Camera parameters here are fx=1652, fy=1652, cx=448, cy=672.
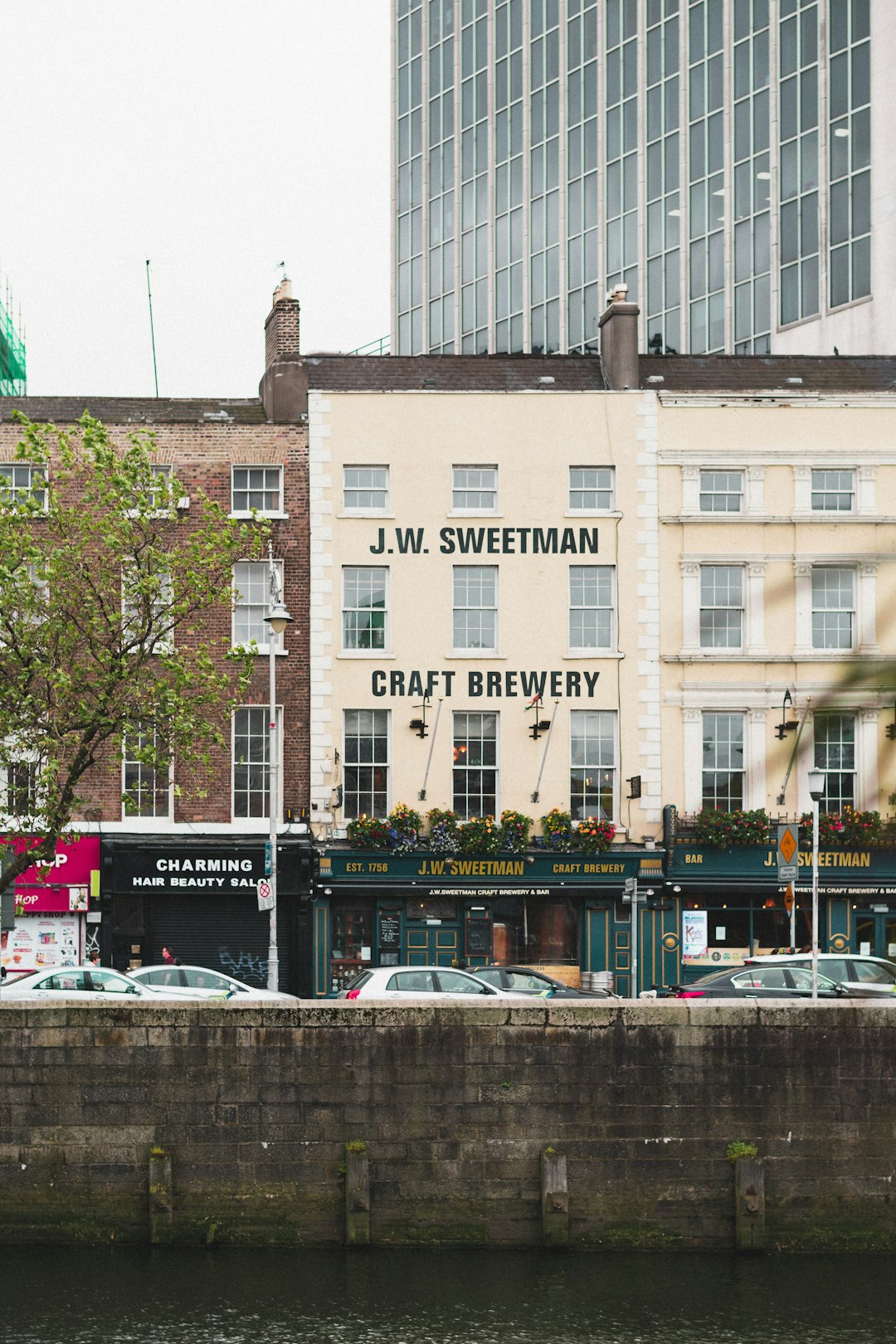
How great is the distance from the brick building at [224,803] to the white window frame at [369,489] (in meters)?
0.99

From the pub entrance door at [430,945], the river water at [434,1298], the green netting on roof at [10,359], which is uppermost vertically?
the green netting on roof at [10,359]

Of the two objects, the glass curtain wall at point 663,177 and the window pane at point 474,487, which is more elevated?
the glass curtain wall at point 663,177

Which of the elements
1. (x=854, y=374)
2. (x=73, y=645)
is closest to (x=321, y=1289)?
(x=73, y=645)

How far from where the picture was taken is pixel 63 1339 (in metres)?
17.0

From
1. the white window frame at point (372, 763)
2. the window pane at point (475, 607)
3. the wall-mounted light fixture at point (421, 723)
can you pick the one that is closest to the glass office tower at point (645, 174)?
the window pane at point (475, 607)

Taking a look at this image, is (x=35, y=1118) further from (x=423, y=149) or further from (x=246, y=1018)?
(x=423, y=149)

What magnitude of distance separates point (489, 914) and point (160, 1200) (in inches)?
784

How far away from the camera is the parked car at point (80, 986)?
89.7 feet

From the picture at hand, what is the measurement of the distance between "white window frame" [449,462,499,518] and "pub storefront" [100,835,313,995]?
892 centimetres

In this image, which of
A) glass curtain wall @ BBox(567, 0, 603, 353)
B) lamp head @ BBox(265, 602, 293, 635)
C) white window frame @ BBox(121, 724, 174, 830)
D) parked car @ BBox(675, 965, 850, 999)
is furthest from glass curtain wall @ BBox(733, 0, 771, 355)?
parked car @ BBox(675, 965, 850, 999)

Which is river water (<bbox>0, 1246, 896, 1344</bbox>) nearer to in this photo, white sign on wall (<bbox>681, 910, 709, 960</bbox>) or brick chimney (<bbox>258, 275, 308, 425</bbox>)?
white sign on wall (<bbox>681, 910, 709, 960</bbox>)

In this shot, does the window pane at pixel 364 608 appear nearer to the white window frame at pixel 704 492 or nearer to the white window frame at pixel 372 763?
the white window frame at pixel 372 763

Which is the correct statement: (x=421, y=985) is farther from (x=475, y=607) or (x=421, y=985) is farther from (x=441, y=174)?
(x=441, y=174)

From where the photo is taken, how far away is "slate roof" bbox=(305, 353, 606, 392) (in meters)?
43.1
